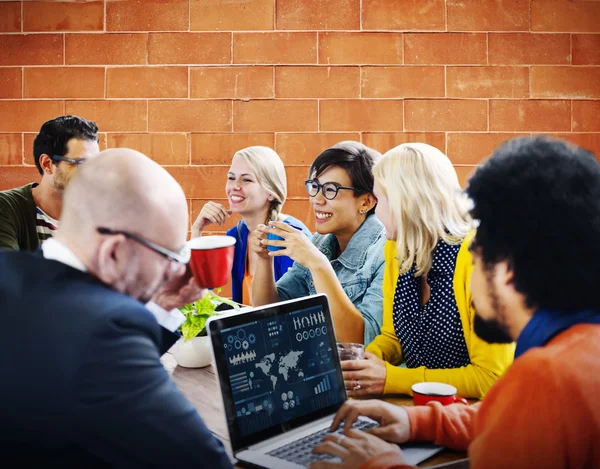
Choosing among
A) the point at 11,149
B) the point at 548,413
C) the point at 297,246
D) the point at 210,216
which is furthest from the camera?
the point at 11,149

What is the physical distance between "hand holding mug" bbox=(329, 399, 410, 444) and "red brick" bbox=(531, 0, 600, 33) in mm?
3081

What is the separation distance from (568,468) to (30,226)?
7.53ft

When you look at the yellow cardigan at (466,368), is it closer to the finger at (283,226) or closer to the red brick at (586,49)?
the finger at (283,226)

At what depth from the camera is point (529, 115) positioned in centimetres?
360

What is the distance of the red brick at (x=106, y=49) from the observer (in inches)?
140

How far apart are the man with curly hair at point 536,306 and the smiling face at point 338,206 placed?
1.27 metres

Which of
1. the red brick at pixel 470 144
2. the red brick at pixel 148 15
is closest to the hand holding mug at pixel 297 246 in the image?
the red brick at pixel 470 144

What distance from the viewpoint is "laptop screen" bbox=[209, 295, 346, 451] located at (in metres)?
1.11

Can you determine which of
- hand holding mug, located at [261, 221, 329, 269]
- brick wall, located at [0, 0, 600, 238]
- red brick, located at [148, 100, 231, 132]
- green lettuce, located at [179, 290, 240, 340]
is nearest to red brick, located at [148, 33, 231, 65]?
brick wall, located at [0, 0, 600, 238]

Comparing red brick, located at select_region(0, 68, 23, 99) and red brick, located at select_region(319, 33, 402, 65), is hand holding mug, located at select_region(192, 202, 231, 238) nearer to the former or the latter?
red brick, located at select_region(319, 33, 402, 65)

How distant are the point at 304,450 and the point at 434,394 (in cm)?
31

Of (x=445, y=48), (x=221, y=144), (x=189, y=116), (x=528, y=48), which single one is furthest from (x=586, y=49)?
(x=189, y=116)

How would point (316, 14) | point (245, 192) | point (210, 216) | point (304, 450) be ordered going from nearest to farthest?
point (304, 450), point (245, 192), point (210, 216), point (316, 14)

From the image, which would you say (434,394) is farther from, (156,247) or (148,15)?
(148,15)
